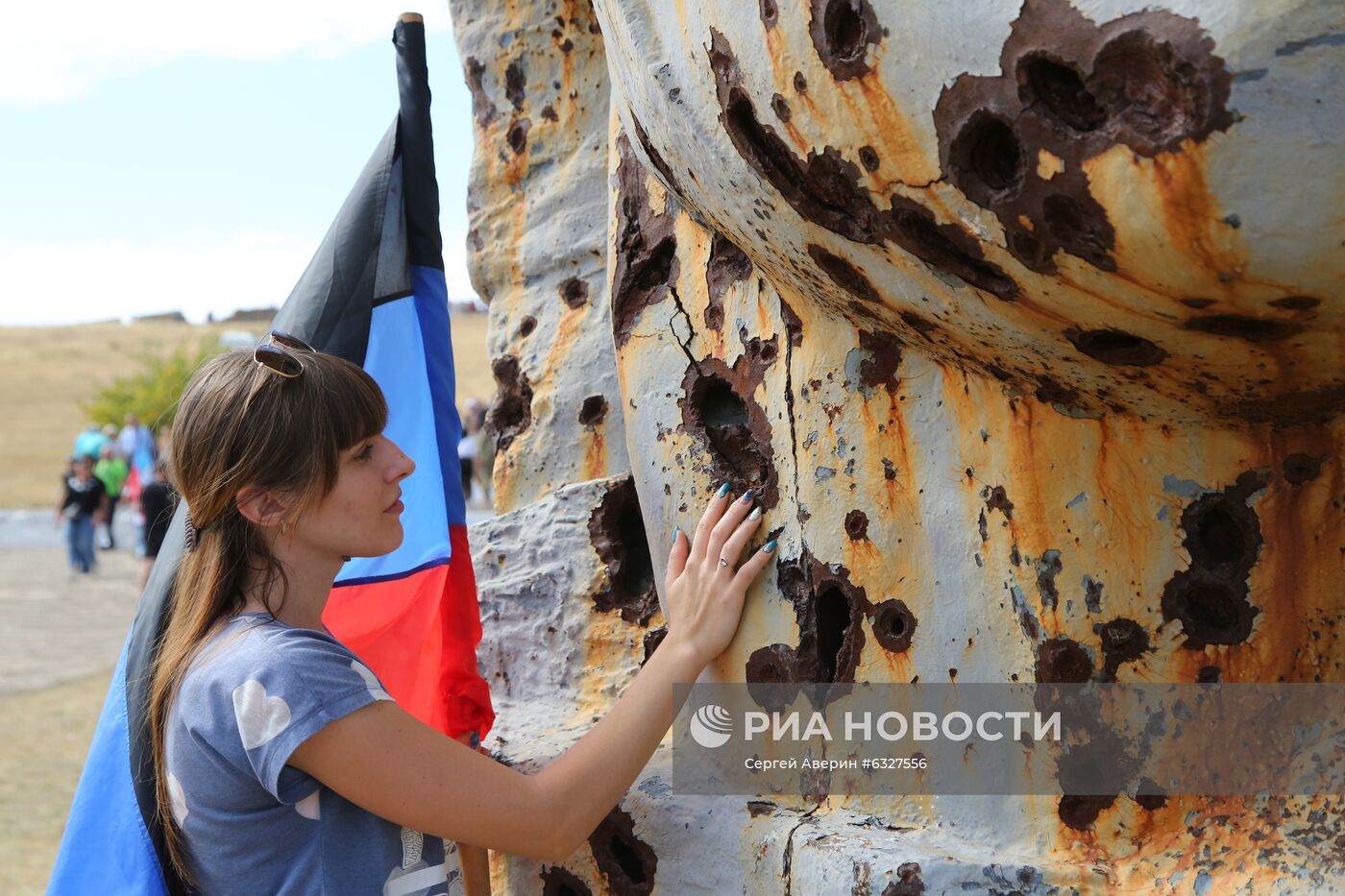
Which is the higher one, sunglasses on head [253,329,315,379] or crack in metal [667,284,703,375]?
crack in metal [667,284,703,375]

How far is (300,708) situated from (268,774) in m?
0.08

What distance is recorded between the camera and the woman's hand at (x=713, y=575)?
6.73 ft

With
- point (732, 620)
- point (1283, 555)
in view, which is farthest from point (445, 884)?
point (1283, 555)

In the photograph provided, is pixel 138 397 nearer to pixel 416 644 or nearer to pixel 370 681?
pixel 416 644

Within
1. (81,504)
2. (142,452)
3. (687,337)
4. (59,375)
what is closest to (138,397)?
(59,375)

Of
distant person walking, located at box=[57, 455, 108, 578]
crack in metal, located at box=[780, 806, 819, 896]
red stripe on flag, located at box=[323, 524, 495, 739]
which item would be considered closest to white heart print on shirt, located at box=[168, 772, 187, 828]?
red stripe on flag, located at box=[323, 524, 495, 739]

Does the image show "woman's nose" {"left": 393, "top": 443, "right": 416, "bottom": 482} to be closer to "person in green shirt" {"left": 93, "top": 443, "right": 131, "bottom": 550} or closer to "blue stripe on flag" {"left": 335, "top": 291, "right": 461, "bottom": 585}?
"blue stripe on flag" {"left": 335, "top": 291, "right": 461, "bottom": 585}

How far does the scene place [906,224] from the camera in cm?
160

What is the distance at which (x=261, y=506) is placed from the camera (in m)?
1.72

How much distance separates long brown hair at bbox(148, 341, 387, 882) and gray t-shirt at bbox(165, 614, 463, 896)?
0.15 feet

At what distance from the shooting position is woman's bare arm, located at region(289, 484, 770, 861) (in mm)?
1596

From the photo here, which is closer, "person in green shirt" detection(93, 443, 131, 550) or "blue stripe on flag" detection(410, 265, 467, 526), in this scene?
"blue stripe on flag" detection(410, 265, 467, 526)

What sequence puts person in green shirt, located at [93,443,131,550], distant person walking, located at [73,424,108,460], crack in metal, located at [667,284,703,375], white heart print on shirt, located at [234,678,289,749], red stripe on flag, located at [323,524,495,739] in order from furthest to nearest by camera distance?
person in green shirt, located at [93,443,131,550] → distant person walking, located at [73,424,108,460] → red stripe on flag, located at [323,524,495,739] → crack in metal, located at [667,284,703,375] → white heart print on shirt, located at [234,678,289,749]

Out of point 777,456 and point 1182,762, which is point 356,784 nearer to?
point 777,456
